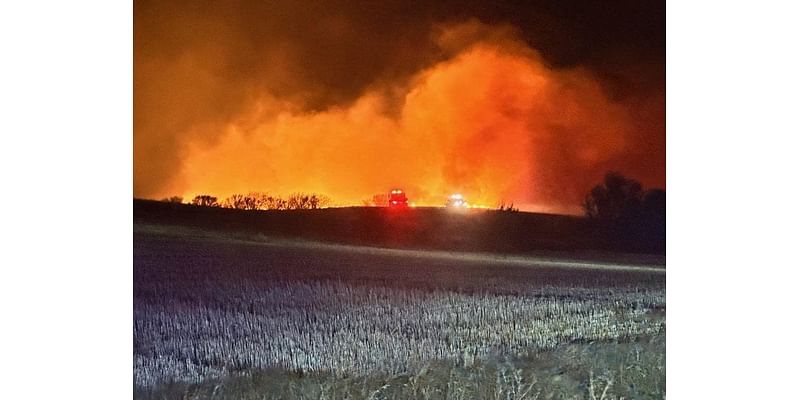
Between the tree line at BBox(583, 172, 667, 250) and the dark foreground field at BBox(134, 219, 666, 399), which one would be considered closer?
the dark foreground field at BBox(134, 219, 666, 399)

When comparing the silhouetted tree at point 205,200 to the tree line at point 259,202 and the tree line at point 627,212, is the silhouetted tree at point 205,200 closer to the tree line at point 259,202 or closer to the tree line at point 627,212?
the tree line at point 259,202

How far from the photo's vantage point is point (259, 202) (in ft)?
8.57

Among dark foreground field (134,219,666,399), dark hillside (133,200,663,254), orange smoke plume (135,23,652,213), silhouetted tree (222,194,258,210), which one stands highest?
orange smoke plume (135,23,652,213)

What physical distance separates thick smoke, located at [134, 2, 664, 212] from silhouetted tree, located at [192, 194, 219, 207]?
0.09 feet

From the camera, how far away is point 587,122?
2738mm

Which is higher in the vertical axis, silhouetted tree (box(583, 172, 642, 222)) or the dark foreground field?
silhouetted tree (box(583, 172, 642, 222))

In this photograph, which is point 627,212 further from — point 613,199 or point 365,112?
point 365,112

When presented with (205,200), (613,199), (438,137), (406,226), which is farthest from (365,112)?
(613,199)

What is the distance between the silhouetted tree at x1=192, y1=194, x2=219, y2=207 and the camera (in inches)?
103

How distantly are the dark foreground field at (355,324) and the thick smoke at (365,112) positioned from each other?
0.82 feet

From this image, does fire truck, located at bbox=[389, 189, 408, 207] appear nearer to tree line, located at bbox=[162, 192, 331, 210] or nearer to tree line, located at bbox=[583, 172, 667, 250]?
tree line, located at bbox=[162, 192, 331, 210]

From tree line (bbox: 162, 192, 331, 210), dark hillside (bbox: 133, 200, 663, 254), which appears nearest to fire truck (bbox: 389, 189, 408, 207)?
dark hillside (bbox: 133, 200, 663, 254)
